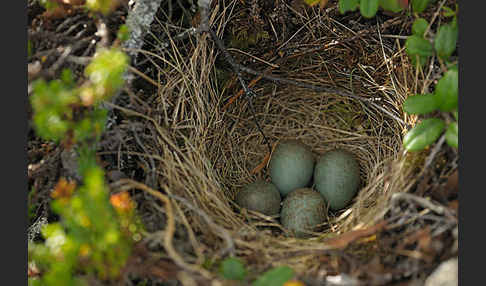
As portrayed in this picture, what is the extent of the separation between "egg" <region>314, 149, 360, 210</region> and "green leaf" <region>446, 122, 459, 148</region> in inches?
21.8

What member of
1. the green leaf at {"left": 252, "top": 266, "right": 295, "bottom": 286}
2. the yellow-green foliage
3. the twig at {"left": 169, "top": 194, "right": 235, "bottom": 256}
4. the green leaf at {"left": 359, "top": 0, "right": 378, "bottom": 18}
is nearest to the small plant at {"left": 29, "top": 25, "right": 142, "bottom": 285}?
the yellow-green foliage

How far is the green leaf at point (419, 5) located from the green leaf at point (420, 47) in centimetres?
12

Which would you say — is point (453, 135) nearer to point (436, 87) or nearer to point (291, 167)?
point (436, 87)

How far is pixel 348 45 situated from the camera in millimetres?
1914

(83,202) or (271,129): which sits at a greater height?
(83,202)

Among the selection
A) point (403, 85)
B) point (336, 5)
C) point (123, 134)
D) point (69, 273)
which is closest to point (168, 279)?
point (69, 273)

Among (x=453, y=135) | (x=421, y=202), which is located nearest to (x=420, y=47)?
(x=453, y=135)

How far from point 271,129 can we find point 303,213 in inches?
22.4

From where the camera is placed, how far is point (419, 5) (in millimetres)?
1489

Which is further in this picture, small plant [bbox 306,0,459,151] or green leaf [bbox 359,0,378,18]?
green leaf [bbox 359,0,378,18]

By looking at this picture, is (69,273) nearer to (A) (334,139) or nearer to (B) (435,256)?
(B) (435,256)

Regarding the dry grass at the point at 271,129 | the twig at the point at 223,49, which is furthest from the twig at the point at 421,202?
the twig at the point at 223,49

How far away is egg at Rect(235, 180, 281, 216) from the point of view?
1.74 metres

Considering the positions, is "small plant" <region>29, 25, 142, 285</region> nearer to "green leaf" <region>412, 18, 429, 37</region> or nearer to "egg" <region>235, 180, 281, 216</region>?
"egg" <region>235, 180, 281, 216</region>
